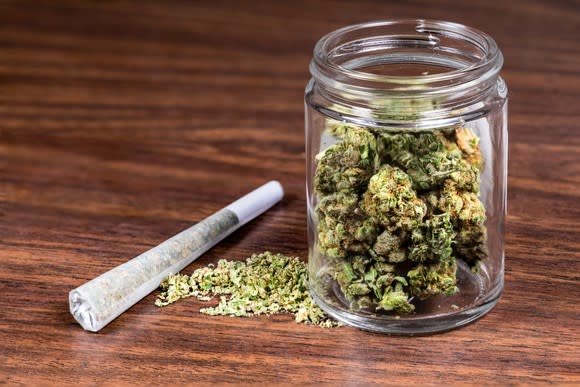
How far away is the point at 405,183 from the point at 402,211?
0.11ft

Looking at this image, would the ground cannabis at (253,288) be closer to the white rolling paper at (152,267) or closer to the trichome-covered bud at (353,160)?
the white rolling paper at (152,267)

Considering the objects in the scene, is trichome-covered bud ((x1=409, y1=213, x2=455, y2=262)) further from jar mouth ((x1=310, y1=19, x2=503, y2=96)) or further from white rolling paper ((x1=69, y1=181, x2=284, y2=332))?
white rolling paper ((x1=69, y1=181, x2=284, y2=332))

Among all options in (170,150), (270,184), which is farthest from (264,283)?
→ (170,150)

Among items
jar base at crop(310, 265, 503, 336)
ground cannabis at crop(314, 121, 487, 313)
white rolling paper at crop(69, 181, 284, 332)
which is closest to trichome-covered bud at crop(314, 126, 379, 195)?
ground cannabis at crop(314, 121, 487, 313)

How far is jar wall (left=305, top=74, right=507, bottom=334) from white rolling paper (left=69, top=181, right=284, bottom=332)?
8.5 inches

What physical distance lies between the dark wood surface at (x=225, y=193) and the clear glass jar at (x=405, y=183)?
45 mm

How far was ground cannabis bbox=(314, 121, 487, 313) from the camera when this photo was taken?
1.23 m

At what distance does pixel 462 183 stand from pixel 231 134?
729mm

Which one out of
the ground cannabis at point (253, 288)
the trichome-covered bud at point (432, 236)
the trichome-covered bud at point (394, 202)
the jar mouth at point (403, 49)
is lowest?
the ground cannabis at point (253, 288)

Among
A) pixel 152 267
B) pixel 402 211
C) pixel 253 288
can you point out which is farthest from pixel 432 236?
pixel 152 267

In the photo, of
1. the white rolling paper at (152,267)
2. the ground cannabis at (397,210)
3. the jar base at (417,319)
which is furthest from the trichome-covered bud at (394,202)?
the white rolling paper at (152,267)

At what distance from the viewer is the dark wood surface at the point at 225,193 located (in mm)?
1246

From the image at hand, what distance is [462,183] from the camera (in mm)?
1246

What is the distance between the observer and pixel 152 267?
1399 millimetres
